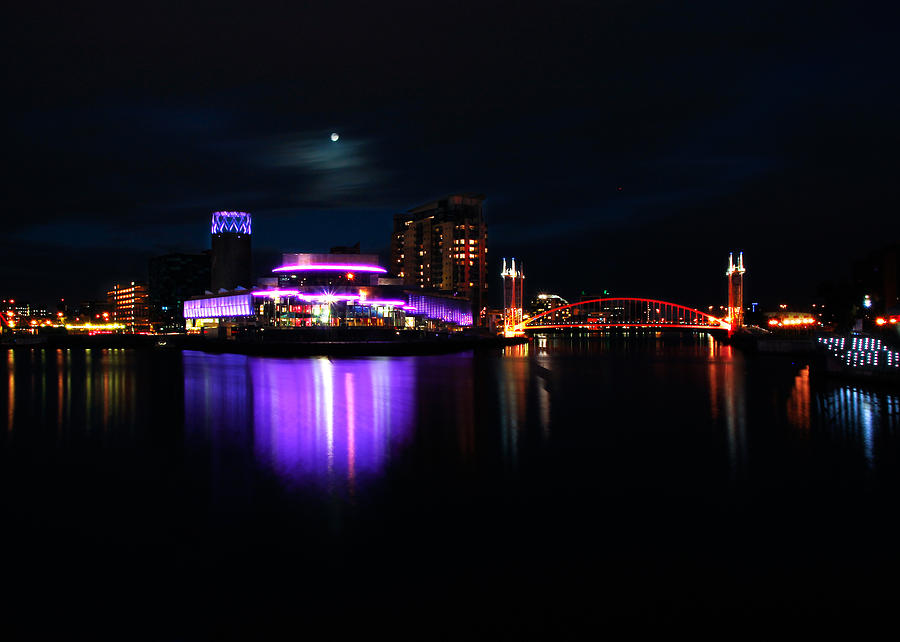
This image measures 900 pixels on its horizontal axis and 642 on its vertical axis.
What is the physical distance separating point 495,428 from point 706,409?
8.09 m

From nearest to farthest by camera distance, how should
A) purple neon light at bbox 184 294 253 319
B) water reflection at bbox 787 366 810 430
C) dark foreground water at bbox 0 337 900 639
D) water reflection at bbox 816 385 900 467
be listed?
dark foreground water at bbox 0 337 900 639 → water reflection at bbox 816 385 900 467 → water reflection at bbox 787 366 810 430 → purple neon light at bbox 184 294 253 319

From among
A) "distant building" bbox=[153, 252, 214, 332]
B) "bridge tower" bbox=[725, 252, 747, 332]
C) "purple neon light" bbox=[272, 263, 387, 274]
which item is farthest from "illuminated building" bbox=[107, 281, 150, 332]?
"bridge tower" bbox=[725, 252, 747, 332]

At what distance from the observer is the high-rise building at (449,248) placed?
141 metres

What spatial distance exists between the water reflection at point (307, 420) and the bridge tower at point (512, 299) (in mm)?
76355

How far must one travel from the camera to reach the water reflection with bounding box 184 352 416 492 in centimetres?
1332

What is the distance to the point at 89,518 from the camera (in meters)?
9.64

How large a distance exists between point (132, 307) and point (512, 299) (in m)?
114

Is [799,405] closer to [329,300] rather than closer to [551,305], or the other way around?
[329,300]

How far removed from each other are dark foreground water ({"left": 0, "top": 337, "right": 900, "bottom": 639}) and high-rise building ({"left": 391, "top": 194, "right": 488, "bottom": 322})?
385 feet

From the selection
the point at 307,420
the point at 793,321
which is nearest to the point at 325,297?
the point at 793,321

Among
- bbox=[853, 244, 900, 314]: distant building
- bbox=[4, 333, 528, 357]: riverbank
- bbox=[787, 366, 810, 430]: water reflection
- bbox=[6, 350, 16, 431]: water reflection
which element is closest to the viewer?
bbox=[787, 366, 810, 430]: water reflection

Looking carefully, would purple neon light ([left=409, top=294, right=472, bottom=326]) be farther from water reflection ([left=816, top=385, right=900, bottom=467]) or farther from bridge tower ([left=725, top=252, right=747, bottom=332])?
water reflection ([left=816, top=385, right=900, bottom=467])

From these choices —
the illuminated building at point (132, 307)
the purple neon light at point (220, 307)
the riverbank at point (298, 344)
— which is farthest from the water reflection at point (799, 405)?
the illuminated building at point (132, 307)

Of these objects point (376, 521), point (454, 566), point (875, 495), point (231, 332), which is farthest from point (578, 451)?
point (231, 332)
